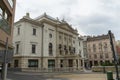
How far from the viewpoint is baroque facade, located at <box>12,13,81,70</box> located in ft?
113

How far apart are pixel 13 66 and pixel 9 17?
69.5 feet

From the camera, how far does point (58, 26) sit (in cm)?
4297

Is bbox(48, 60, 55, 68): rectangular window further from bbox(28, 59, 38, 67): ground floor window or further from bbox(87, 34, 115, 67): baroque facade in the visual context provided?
bbox(87, 34, 115, 67): baroque facade

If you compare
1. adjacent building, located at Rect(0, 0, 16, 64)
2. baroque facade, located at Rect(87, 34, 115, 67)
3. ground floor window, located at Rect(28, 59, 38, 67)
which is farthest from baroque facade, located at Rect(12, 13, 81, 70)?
baroque facade, located at Rect(87, 34, 115, 67)

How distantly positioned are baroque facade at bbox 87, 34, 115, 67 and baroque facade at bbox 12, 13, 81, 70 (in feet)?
92.0

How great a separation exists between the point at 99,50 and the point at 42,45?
1642 inches

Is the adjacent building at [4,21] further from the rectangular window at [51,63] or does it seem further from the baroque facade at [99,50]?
the baroque facade at [99,50]

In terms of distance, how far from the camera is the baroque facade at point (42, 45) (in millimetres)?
34438

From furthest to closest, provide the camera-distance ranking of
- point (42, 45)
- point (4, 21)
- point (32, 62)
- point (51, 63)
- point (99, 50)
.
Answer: point (99, 50) → point (51, 63) → point (42, 45) → point (32, 62) → point (4, 21)

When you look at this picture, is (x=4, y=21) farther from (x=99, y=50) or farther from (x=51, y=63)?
(x=99, y=50)

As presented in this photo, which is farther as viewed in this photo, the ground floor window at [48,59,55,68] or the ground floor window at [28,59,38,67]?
the ground floor window at [48,59,55,68]

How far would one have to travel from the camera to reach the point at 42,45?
125ft

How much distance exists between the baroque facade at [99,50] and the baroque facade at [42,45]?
28.1 metres

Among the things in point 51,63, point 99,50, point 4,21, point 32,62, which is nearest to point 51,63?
point 51,63
